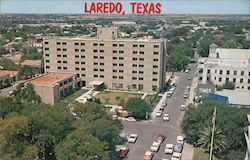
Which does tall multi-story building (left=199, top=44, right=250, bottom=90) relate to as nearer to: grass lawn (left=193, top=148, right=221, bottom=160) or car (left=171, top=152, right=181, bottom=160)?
grass lawn (left=193, top=148, right=221, bottom=160)

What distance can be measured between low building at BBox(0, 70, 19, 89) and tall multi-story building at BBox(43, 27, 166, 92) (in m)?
1.61

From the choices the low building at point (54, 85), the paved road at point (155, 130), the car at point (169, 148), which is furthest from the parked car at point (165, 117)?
the low building at point (54, 85)

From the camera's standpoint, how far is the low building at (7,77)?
1374 cm

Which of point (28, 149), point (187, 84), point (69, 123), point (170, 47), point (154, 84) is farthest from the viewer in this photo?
point (170, 47)

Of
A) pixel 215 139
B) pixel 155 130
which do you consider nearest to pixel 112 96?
pixel 155 130

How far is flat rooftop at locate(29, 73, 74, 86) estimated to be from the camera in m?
11.6

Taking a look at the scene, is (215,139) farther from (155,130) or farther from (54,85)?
(54,85)

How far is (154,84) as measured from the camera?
44.7ft

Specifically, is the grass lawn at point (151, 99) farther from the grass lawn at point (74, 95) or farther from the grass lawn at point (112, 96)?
the grass lawn at point (74, 95)

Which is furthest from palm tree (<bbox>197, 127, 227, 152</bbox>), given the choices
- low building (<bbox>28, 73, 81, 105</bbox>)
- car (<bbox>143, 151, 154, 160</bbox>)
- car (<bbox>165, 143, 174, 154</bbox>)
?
low building (<bbox>28, 73, 81, 105</bbox>)

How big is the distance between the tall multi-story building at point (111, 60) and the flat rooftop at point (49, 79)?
1.12 m

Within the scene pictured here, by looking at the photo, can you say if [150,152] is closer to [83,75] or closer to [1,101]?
[1,101]

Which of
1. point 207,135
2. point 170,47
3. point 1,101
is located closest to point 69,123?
point 1,101

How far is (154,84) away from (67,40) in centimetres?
467
